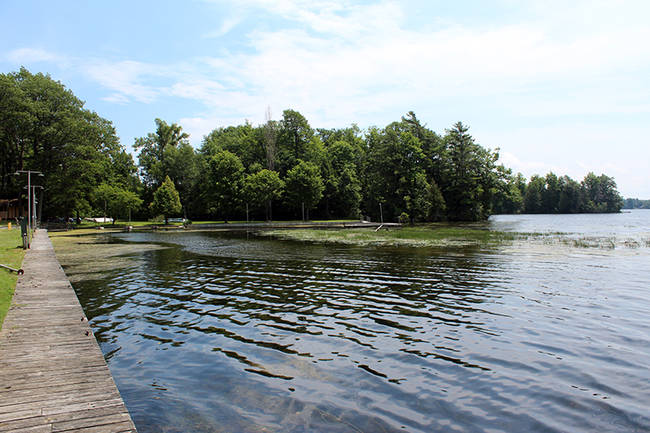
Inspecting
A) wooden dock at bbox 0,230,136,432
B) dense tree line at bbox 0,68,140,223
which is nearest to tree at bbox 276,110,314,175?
dense tree line at bbox 0,68,140,223

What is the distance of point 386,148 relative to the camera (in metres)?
76.1

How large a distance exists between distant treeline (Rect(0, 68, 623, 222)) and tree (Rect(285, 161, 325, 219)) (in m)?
0.18

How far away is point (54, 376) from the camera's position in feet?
18.8

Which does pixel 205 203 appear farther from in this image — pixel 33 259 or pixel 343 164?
pixel 33 259

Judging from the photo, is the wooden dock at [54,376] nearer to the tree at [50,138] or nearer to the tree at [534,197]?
the tree at [50,138]

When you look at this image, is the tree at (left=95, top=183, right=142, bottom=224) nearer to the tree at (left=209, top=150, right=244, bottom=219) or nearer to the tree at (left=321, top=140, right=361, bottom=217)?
the tree at (left=209, top=150, right=244, bottom=219)

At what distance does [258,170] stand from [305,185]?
12321 millimetres

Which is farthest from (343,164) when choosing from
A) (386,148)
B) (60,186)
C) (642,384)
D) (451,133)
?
(642,384)

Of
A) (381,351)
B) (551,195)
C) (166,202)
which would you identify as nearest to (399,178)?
(166,202)

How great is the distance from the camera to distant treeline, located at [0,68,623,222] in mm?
60588

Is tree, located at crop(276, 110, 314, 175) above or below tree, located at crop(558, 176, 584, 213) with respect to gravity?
above

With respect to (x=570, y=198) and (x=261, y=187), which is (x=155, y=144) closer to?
(x=261, y=187)

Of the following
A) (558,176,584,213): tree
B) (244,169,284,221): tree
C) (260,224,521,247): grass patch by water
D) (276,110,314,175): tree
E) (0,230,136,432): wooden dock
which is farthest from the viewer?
(558,176,584,213): tree

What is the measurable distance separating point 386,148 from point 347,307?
221 ft
